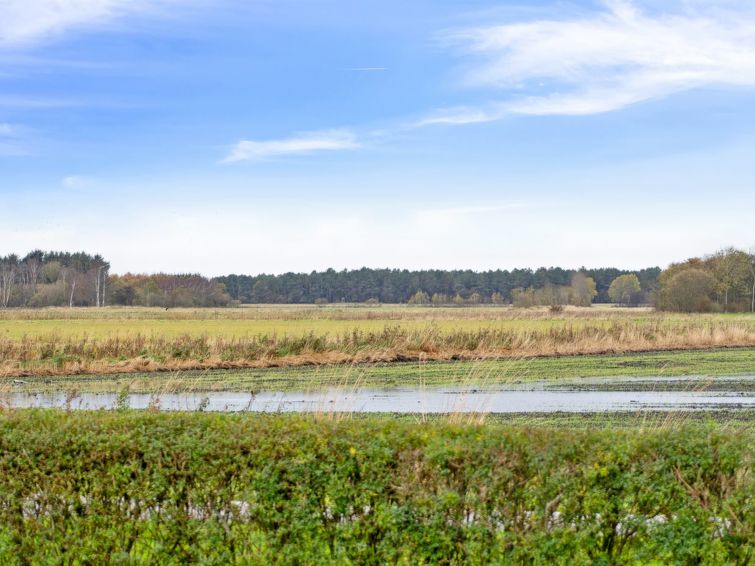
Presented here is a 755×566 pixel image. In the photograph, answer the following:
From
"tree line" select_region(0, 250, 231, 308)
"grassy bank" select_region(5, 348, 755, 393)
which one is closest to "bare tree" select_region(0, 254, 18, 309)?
"tree line" select_region(0, 250, 231, 308)

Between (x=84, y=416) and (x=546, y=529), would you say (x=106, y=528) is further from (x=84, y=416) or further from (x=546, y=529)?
(x=546, y=529)

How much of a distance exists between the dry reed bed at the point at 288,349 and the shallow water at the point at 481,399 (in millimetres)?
5552

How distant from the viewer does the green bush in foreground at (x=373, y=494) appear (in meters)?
5.71

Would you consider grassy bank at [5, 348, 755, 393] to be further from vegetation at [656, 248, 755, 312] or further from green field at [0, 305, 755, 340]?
vegetation at [656, 248, 755, 312]

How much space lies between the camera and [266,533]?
6.07m

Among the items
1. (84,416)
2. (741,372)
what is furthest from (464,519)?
(741,372)

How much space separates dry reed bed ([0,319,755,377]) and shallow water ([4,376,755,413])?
5552 mm

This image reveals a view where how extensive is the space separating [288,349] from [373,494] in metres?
31.5

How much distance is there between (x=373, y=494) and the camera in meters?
5.86

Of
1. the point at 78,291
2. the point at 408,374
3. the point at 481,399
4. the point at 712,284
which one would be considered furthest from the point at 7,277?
the point at 481,399

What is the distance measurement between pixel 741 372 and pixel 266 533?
98.9 ft

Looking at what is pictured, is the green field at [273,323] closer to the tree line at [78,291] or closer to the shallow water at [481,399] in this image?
the shallow water at [481,399]

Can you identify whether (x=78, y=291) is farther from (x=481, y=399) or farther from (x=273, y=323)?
(x=481, y=399)

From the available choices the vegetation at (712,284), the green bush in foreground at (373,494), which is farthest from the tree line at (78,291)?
the green bush in foreground at (373,494)
